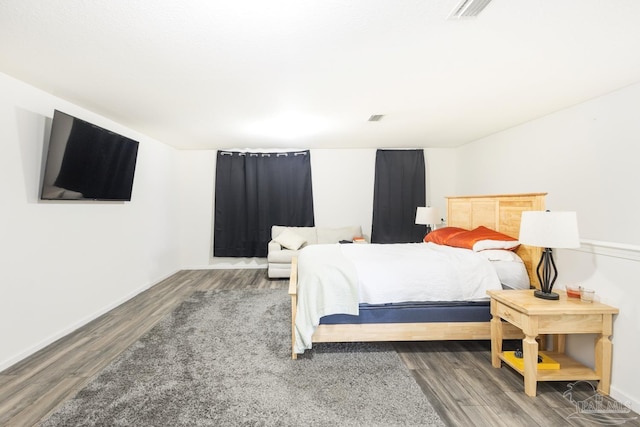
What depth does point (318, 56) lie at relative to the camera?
1.88 m

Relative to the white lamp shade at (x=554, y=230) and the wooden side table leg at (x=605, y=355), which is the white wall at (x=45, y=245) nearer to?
the white lamp shade at (x=554, y=230)

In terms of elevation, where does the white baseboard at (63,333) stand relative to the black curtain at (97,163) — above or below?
below

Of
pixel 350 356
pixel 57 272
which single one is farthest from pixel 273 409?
pixel 57 272

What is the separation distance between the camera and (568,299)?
6.50ft

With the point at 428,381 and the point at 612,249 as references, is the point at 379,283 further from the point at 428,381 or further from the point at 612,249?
the point at 612,249

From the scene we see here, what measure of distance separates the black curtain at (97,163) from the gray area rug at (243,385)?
1680 mm

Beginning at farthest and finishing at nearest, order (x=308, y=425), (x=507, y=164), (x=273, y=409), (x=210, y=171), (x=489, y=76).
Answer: (x=210, y=171) → (x=507, y=164) → (x=489, y=76) → (x=273, y=409) → (x=308, y=425)

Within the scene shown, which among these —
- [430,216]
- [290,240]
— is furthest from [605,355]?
[290,240]

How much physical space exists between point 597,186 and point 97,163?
510 cm

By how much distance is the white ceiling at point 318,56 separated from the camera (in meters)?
1.46

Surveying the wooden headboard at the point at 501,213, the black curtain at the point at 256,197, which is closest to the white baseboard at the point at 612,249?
the wooden headboard at the point at 501,213

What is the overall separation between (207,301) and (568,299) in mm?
3702

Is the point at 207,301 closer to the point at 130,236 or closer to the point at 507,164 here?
the point at 130,236

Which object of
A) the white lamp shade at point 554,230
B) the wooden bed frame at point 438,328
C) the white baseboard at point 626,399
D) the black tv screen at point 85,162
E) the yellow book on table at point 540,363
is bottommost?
the white baseboard at point 626,399
